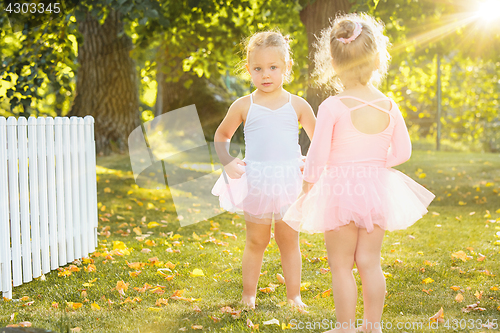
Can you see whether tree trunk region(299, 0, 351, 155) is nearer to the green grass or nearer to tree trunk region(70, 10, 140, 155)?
the green grass

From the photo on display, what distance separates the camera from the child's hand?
9.77 ft

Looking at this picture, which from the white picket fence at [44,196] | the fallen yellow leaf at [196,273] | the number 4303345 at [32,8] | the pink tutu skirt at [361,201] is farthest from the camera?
the number 4303345 at [32,8]

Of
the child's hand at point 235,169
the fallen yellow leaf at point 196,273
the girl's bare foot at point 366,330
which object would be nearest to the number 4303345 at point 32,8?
the fallen yellow leaf at point 196,273

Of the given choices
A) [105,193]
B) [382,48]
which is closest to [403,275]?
[382,48]

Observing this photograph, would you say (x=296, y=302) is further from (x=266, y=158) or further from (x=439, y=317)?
(x=266, y=158)

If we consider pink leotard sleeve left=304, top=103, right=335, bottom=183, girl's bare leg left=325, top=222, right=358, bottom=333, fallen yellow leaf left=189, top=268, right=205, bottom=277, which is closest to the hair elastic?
pink leotard sleeve left=304, top=103, right=335, bottom=183

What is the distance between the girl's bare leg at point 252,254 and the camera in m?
3.05

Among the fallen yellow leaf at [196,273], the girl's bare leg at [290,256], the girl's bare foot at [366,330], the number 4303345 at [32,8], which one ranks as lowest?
the fallen yellow leaf at [196,273]

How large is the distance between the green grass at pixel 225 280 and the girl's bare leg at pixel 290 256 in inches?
4.2

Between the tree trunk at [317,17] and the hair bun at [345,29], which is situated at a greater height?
the tree trunk at [317,17]

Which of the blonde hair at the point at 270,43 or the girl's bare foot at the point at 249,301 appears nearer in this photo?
the blonde hair at the point at 270,43

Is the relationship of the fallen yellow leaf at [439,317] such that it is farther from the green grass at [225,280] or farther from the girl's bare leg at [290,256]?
the girl's bare leg at [290,256]

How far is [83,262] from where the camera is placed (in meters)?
4.43

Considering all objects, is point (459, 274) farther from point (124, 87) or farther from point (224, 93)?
point (224, 93)
